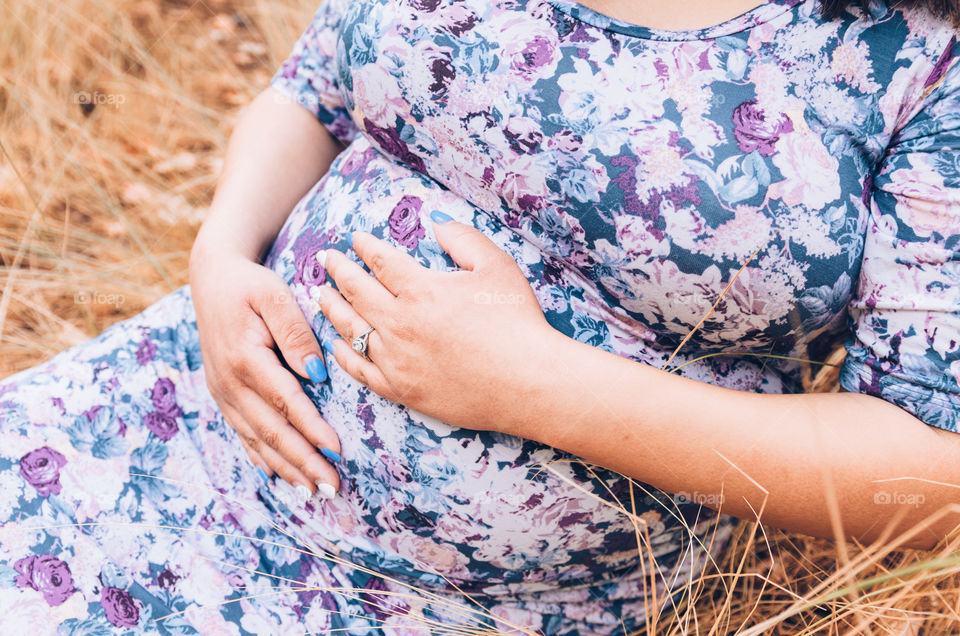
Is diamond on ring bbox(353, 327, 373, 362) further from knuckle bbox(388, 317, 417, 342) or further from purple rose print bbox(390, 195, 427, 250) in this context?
purple rose print bbox(390, 195, 427, 250)

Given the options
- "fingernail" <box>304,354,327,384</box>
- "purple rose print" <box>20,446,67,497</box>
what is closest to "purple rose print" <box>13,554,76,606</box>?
"purple rose print" <box>20,446,67,497</box>

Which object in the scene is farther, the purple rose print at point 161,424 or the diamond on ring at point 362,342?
the purple rose print at point 161,424

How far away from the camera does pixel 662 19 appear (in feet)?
2.96

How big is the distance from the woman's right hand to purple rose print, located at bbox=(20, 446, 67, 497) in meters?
0.28

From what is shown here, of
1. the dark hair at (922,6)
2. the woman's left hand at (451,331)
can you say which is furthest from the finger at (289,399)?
the dark hair at (922,6)

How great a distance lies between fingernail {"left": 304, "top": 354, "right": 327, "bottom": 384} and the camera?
1057 mm

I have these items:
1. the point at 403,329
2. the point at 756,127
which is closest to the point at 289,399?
the point at 403,329

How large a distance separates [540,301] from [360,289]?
0.27 m

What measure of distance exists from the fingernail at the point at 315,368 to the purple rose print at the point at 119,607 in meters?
0.43

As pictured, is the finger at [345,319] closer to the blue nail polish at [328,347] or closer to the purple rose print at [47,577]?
Answer: the blue nail polish at [328,347]

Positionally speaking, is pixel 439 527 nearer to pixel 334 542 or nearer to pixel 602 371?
pixel 334 542

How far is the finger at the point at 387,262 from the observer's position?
3.22 feet

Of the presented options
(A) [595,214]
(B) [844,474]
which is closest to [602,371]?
(A) [595,214]

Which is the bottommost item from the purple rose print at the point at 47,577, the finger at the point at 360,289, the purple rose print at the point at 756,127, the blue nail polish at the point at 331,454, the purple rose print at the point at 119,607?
the purple rose print at the point at 119,607
